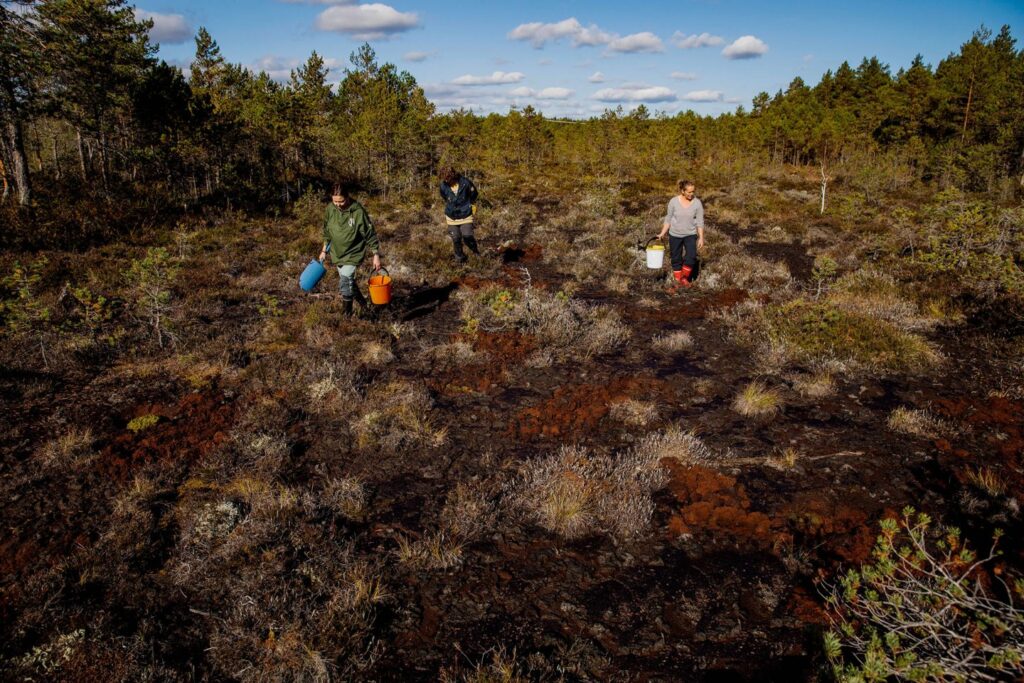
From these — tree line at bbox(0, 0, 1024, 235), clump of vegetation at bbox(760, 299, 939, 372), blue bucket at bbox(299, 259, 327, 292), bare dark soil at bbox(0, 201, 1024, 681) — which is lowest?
bare dark soil at bbox(0, 201, 1024, 681)

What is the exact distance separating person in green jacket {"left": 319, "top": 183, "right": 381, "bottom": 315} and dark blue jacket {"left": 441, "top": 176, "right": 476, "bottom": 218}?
2622mm

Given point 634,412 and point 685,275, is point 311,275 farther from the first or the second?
point 685,275

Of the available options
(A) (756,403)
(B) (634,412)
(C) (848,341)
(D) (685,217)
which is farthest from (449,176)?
(C) (848,341)

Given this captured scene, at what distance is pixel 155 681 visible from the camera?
8.19 ft

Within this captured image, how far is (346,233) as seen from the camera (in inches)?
280

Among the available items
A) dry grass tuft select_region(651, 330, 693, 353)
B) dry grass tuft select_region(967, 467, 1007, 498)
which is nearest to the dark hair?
dry grass tuft select_region(651, 330, 693, 353)

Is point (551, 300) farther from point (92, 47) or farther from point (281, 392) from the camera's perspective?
point (92, 47)

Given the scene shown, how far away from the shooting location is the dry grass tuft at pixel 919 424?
4.66 metres

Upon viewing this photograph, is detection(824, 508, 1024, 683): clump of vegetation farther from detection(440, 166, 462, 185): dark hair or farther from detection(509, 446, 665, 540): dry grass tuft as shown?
detection(440, 166, 462, 185): dark hair

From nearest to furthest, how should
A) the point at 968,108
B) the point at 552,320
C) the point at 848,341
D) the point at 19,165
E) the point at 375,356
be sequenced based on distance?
the point at 375,356 < the point at 848,341 < the point at 552,320 < the point at 19,165 < the point at 968,108

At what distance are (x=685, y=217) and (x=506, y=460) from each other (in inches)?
232

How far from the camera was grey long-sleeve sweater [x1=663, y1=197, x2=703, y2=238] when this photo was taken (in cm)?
853

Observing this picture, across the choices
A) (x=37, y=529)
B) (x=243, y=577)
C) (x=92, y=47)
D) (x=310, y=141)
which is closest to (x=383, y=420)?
(x=243, y=577)

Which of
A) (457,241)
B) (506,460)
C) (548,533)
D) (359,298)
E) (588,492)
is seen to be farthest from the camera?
(457,241)
